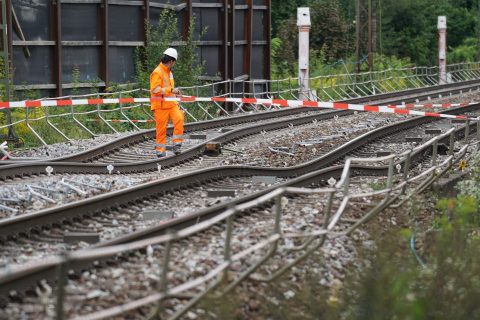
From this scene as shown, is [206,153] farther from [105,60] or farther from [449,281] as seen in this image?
[449,281]

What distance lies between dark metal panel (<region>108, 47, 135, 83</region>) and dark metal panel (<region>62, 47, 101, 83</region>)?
56cm

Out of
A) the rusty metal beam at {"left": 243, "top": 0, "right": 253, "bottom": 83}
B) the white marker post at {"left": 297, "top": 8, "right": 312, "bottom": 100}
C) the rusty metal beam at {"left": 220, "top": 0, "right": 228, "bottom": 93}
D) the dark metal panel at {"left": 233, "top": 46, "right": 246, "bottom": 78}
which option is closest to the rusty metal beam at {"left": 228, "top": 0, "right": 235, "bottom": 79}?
the rusty metal beam at {"left": 220, "top": 0, "right": 228, "bottom": 93}

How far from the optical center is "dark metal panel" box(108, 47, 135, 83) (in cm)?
2681

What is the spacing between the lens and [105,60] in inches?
1027

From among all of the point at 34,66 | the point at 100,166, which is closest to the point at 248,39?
the point at 34,66

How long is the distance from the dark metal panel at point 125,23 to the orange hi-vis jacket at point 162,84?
A: 996 centimetres

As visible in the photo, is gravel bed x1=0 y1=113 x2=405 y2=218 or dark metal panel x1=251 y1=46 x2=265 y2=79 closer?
gravel bed x1=0 y1=113 x2=405 y2=218

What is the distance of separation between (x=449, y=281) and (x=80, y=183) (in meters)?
6.81

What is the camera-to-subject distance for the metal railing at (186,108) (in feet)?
65.0

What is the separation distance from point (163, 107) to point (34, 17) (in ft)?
26.2

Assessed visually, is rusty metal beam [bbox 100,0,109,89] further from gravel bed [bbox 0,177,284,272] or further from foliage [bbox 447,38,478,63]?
foliage [bbox 447,38,478,63]

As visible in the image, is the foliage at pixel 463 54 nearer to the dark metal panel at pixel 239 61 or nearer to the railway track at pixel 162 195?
the dark metal panel at pixel 239 61

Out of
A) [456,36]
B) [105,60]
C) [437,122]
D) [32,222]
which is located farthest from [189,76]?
[456,36]

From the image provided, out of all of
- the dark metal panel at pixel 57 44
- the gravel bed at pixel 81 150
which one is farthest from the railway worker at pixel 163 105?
the dark metal panel at pixel 57 44
